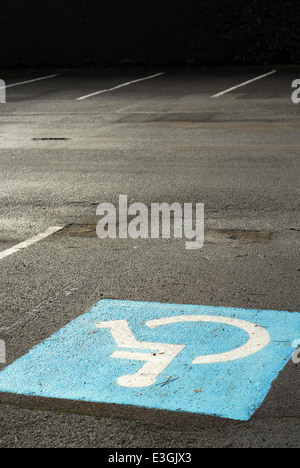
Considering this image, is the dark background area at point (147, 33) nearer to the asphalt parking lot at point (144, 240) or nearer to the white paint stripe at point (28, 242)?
the asphalt parking lot at point (144, 240)

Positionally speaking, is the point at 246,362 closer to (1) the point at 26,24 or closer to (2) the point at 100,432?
(2) the point at 100,432

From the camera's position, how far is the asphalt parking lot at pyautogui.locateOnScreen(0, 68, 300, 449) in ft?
12.7

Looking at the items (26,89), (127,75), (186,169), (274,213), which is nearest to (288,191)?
(274,213)

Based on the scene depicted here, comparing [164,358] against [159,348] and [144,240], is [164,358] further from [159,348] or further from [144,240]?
[144,240]

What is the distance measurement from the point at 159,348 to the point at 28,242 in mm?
2801

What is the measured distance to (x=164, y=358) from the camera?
4.60 metres

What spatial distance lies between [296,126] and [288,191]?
4.62 metres

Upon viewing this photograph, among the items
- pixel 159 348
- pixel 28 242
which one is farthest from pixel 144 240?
pixel 159 348

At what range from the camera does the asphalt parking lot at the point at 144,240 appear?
3.86 metres

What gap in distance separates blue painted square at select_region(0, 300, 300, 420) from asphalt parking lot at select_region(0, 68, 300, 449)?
0.33 feet

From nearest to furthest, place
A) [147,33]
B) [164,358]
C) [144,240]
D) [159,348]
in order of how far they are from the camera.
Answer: [164,358], [159,348], [144,240], [147,33]

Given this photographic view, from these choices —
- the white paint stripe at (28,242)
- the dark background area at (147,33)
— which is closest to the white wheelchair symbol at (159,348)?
the white paint stripe at (28,242)

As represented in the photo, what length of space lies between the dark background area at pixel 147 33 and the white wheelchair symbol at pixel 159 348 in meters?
19.8

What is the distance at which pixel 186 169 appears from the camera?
9.98m
